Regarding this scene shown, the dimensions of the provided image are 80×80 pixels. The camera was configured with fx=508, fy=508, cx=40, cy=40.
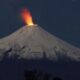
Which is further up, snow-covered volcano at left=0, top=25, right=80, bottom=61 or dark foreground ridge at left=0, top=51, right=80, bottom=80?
snow-covered volcano at left=0, top=25, right=80, bottom=61

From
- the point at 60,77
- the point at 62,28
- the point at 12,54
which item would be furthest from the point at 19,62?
the point at 62,28

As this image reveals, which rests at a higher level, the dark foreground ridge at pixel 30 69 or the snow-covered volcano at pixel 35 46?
the snow-covered volcano at pixel 35 46

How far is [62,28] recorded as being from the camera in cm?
6656

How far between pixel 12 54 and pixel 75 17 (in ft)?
186

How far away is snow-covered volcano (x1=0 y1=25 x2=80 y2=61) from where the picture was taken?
758 centimetres

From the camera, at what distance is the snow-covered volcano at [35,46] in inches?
299

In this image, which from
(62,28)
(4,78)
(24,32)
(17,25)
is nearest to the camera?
(4,78)

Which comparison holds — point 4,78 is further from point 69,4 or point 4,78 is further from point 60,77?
point 69,4

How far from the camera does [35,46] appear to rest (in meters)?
7.77

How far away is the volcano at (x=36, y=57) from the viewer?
7.38 m

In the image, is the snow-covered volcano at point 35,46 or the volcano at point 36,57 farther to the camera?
the snow-covered volcano at point 35,46

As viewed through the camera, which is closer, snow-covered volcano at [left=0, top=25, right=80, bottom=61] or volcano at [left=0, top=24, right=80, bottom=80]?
volcano at [left=0, top=24, right=80, bottom=80]

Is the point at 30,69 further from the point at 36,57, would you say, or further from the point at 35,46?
the point at 35,46

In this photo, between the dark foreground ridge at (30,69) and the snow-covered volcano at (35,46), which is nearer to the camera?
the dark foreground ridge at (30,69)
